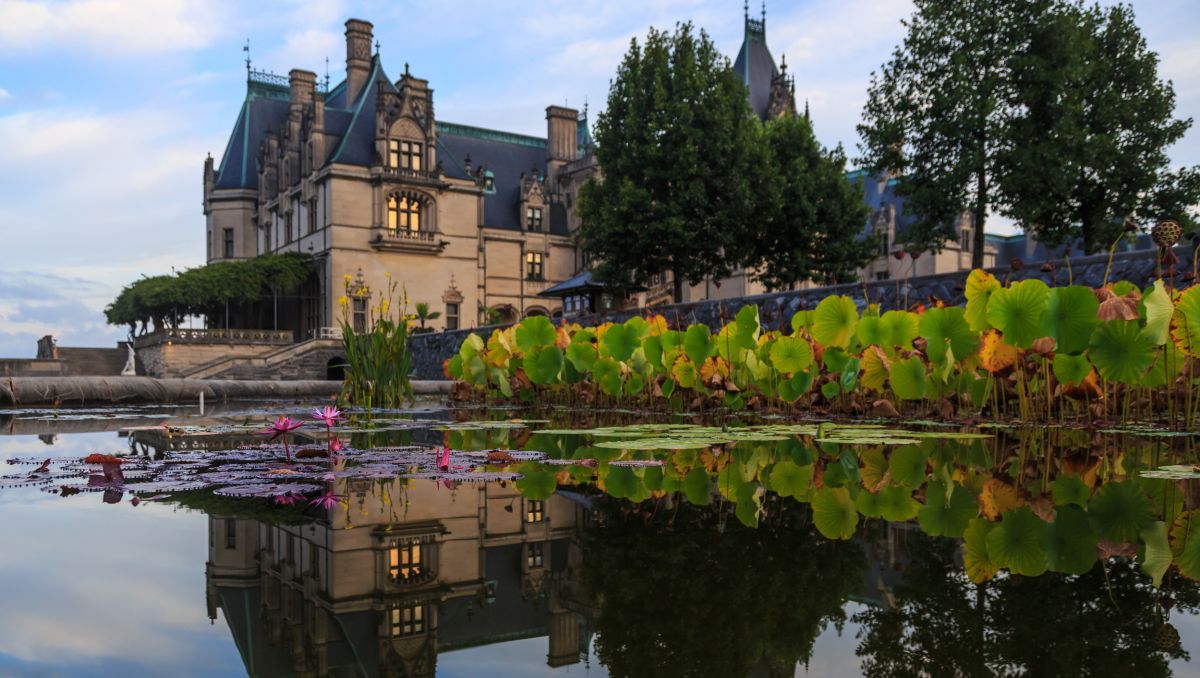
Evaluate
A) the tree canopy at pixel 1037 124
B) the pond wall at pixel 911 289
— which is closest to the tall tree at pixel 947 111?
the tree canopy at pixel 1037 124

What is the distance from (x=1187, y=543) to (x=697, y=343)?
5468 mm

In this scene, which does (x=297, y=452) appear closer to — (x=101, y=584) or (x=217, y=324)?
(x=101, y=584)

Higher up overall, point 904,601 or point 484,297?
point 484,297

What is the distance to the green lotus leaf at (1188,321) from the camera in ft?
15.8

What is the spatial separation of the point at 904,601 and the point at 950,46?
26.0 m

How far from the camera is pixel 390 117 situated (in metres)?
40.5

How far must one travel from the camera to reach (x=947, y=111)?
24.2m

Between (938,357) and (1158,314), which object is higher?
(1158,314)

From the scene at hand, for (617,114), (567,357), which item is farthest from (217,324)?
(567,357)

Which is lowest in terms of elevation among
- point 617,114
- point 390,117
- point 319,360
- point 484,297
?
point 319,360

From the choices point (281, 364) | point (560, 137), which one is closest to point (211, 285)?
point (281, 364)

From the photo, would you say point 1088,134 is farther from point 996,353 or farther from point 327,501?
point 327,501

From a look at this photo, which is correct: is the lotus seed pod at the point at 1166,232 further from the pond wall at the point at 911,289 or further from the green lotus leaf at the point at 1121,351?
the pond wall at the point at 911,289

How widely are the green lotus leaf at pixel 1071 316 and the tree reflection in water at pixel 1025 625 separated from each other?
3.76 meters
